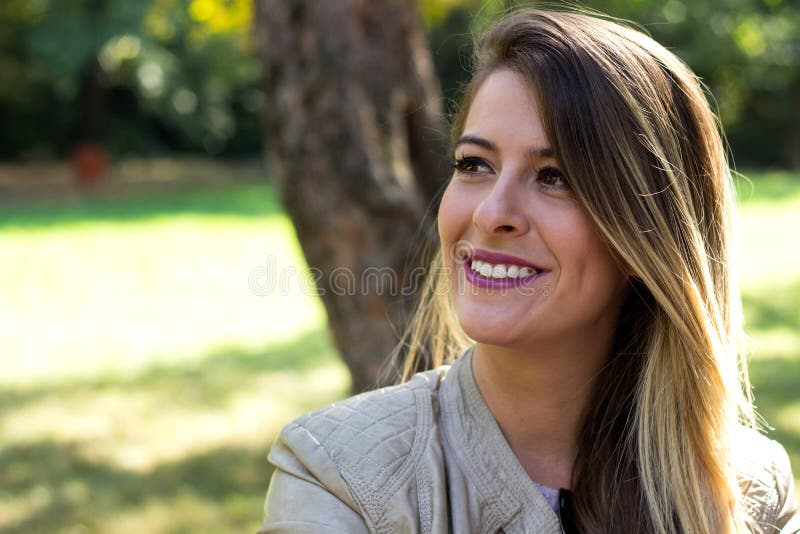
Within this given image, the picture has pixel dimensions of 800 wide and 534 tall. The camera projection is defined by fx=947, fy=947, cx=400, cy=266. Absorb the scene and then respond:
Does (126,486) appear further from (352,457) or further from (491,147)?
(491,147)

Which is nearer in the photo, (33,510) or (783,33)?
(33,510)

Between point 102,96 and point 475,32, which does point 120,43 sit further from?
point 475,32

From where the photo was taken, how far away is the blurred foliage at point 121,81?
21.5m

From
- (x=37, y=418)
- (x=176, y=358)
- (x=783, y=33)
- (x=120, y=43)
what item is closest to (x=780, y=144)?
(x=783, y=33)

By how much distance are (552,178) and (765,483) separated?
84 centimetres

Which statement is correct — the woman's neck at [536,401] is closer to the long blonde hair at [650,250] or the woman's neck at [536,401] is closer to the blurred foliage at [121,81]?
the long blonde hair at [650,250]

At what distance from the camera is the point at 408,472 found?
1.81 metres

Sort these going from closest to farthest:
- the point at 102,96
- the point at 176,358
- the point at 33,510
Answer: the point at 33,510 → the point at 176,358 → the point at 102,96

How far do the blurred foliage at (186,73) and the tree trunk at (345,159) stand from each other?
1761 cm

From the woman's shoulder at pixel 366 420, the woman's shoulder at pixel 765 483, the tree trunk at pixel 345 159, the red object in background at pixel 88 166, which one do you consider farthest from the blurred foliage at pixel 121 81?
the woman's shoulder at pixel 765 483

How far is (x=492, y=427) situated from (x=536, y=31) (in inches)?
32.4

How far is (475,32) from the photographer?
8.19 feet

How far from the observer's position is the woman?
72.2 inches

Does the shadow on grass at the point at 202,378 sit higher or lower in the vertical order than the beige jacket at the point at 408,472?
lower
